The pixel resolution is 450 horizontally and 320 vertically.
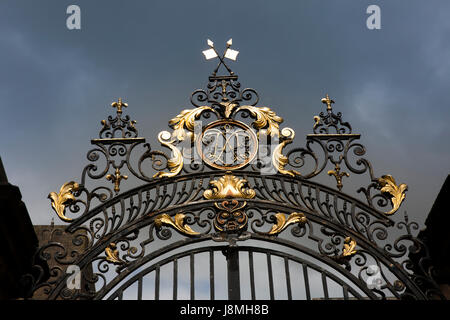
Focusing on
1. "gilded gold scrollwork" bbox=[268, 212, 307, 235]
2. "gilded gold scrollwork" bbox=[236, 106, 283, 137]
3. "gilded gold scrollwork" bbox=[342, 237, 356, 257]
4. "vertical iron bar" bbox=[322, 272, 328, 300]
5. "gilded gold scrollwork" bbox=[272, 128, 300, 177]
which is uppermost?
"gilded gold scrollwork" bbox=[236, 106, 283, 137]

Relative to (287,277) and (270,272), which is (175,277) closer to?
(270,272)

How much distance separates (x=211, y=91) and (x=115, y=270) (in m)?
2.39

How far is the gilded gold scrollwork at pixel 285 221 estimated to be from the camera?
6.21 m

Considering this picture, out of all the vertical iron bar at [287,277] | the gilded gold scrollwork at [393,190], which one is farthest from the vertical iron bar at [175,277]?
the gilded gold scrollwork at [393,190]

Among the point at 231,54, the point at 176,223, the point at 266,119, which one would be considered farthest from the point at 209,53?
the point at 176,223

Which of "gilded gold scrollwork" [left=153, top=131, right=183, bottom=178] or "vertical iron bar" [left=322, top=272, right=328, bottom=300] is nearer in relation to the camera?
"vertical iron bar" [left=322, top=272, right=328, bottom=300]

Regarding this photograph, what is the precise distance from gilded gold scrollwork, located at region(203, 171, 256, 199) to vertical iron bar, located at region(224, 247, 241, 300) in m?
0.61

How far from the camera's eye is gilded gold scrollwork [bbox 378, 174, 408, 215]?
636 centimetres

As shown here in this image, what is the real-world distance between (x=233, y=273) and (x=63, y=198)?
6.54ft

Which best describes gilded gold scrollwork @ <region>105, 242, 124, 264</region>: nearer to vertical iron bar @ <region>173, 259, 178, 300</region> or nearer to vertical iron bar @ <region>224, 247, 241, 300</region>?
vertical iron bar @ <region>173, 259, 178, 300</region>

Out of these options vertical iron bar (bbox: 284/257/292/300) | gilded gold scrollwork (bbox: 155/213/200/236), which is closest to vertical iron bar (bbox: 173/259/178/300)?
gilded gold scrollwork (bbox: 155/213/200/236)

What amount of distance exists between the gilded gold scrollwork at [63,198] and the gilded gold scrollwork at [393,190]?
334cm

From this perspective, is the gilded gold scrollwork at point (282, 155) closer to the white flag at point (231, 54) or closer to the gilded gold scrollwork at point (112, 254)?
the white flag at point (231, 54)
